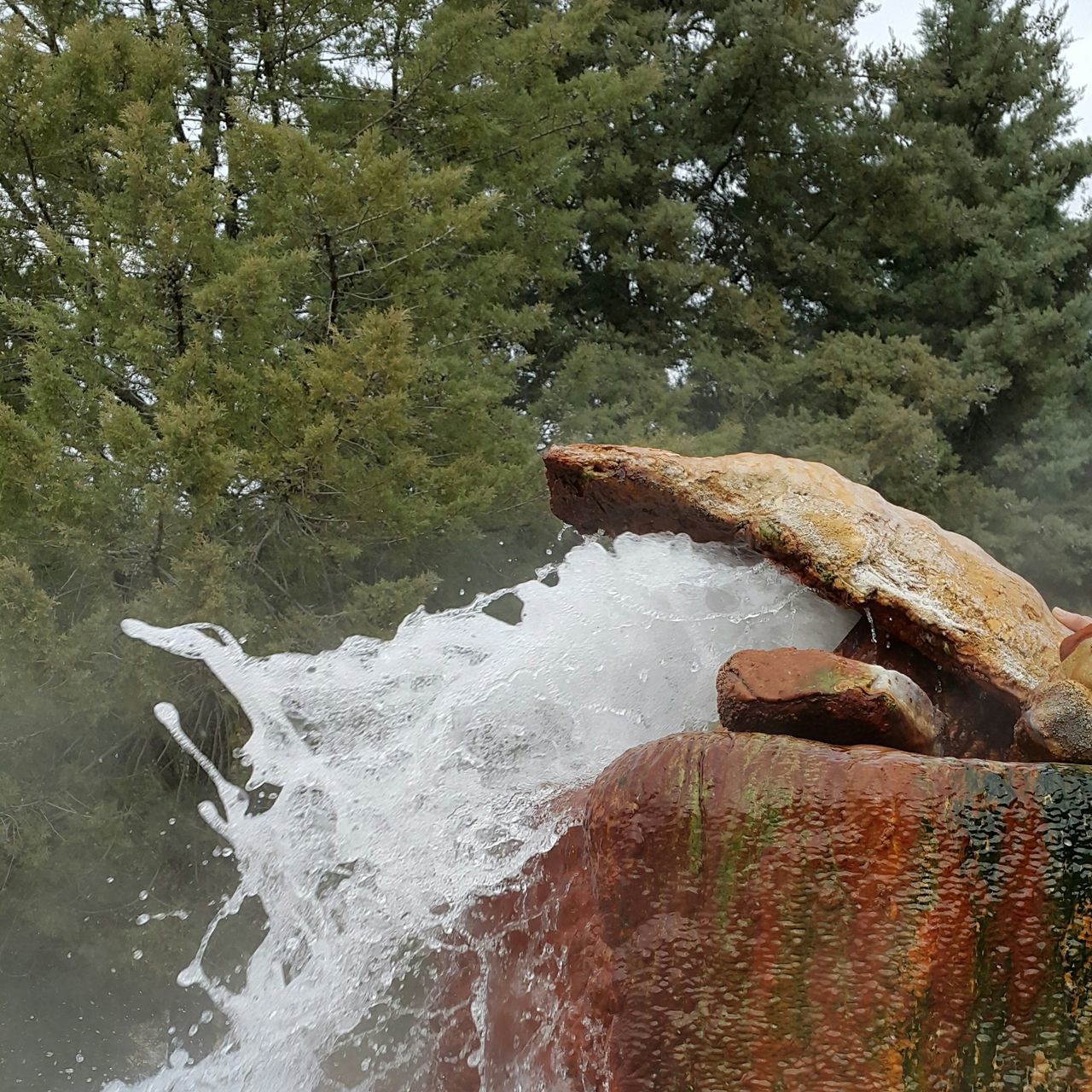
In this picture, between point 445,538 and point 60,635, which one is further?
point 445,538

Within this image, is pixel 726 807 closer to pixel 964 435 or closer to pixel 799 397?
pixel 799 397

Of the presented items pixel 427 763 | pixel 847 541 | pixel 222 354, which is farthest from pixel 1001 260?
pixel 427 763

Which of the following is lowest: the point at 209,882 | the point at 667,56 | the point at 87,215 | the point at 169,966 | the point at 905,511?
the point at 169,966

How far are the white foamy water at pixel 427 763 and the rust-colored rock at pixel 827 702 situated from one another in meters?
0.58

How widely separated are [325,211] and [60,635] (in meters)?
2.51

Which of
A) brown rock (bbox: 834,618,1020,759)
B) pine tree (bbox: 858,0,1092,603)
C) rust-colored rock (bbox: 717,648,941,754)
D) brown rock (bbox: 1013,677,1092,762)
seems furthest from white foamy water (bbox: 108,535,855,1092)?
pine tree (bbox: 858,0,1092,603)

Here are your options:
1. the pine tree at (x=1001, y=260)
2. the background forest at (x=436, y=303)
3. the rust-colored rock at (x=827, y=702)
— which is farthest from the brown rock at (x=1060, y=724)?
the pine tree at (x=1001, y=260)

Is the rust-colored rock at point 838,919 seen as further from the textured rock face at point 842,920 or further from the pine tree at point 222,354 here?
the pine tree at point 222,354

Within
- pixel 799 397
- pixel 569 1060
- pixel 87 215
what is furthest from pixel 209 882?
pixel 799 397

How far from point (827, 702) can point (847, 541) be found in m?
0.71

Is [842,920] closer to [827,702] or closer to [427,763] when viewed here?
[827,702]

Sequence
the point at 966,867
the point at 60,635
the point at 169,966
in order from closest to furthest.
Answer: the point at 966,867, the point at 60,635, the point at 169,966

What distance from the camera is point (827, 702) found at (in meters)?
2.25

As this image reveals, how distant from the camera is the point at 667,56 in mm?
10430
